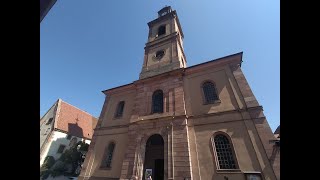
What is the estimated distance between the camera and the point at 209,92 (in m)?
15.3

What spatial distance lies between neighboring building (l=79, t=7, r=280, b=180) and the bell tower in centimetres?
15

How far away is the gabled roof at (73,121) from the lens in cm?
2601

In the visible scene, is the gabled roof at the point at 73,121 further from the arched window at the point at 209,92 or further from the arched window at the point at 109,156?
the arched window at the point at 209,92

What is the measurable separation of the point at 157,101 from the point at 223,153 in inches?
316

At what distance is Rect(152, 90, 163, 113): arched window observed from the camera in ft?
55.1

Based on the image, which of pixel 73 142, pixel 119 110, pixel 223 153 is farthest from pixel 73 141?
pixel 223 153

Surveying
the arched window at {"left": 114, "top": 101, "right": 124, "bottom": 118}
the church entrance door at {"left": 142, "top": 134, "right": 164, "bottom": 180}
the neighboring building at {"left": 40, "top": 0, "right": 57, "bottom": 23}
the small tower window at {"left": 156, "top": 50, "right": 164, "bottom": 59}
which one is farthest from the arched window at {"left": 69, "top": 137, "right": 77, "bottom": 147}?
the neighboring building at {"left": 40, "top": 0, "right": 57, "bottom": 23}

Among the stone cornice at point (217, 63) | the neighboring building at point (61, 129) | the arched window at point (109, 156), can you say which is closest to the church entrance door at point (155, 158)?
the arched window at point (109, 156)

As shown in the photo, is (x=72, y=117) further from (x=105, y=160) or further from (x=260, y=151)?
(x=260, y=151)

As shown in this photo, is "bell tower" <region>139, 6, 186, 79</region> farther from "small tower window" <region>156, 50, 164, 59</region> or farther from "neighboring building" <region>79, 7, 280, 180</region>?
"neighboring building" <region>79, 7, 280, 180</region>

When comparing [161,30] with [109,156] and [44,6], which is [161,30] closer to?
[109,156]

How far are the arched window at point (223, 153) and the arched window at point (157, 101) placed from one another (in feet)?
19.6

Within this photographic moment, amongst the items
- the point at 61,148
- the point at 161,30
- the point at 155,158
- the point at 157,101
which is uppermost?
the point at 161,30
